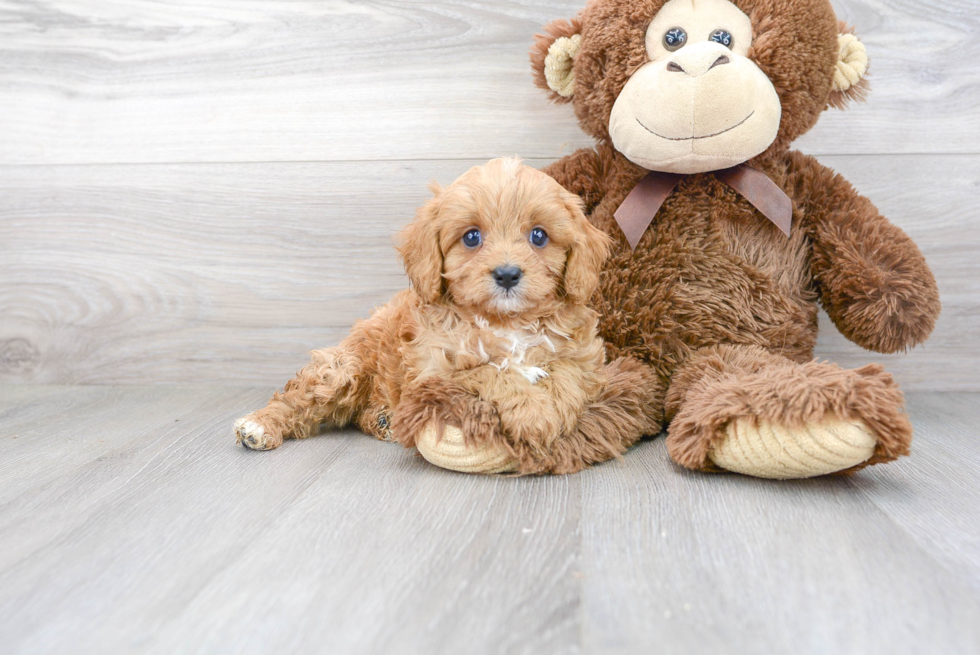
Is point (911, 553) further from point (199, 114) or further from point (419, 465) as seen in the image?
point (199, 114)

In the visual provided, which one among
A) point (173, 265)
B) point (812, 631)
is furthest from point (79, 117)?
point (812, 631)

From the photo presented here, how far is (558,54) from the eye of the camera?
1.42m

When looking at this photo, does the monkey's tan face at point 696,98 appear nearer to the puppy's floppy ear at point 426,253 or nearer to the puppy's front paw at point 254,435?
the puppy's floppy ear at point 426,253

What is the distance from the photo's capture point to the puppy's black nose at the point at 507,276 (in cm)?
109

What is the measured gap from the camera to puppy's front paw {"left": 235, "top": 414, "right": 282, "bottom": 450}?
4.46 ft

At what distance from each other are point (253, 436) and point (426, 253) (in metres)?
0.51

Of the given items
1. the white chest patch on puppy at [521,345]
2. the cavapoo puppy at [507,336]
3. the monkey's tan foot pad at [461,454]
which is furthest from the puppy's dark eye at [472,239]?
the monkey's tan foot pad at [461,454]

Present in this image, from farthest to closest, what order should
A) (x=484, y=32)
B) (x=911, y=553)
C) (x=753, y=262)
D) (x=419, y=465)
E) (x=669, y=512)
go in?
1. (x=484, y=32)
2. (x=753, y=262)
3. (x=419, y=465)
4. (x=669, y=512)
5. (x=911, y=553)

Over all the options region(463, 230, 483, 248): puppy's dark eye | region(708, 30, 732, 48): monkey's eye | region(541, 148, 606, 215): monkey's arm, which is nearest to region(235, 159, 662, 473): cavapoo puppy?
region(463, 230, 483, 248): puppy's dark eye

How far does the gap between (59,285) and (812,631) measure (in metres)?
1.98

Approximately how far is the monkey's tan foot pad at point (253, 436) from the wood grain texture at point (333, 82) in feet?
2.50

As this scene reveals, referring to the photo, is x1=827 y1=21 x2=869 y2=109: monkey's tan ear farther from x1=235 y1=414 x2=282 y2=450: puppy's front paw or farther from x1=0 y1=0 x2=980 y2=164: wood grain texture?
x1=235 y1=414 x2=282 y2=450: puppy's front paw

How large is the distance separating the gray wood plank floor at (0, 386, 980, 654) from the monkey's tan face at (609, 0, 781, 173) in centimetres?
56

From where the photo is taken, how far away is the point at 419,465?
1248mm
